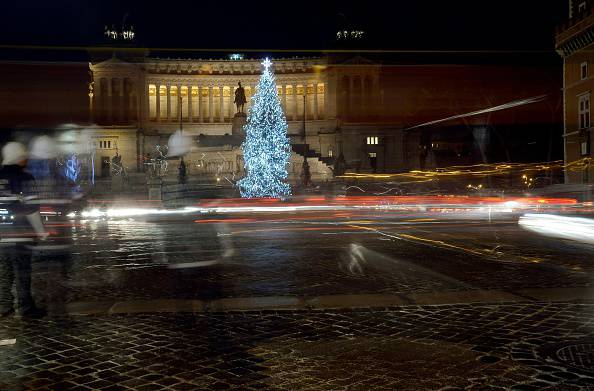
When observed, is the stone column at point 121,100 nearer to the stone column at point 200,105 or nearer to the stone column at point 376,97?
the stone column at point 200,105

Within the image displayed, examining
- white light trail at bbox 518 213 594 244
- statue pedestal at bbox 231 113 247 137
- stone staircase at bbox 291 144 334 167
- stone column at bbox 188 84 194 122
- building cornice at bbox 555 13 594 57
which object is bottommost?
white light trail at bbox 518 213 594 244

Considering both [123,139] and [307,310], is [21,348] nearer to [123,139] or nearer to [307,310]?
[307,310]

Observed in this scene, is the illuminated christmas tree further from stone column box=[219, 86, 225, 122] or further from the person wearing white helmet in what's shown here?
stone column box=[219, 86, 225, 122]

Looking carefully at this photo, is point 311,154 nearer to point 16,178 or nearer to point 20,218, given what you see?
point 20,218

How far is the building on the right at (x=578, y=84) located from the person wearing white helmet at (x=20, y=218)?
40.4m

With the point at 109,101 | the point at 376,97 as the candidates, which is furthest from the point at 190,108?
the point at 376,97

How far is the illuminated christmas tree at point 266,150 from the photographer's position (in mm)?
53062

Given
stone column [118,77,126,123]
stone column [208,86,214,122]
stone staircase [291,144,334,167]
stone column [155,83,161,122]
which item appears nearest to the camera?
stone staircase [291,144,334,167]

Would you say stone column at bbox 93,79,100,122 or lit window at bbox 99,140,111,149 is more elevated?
stone column at bbox 93,79,100,122

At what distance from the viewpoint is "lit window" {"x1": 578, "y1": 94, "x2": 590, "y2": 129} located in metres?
46.2

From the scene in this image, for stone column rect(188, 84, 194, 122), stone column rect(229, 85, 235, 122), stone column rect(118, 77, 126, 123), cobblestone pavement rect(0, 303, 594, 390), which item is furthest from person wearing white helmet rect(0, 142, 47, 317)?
stone column rect(229, 85, 235, 122)

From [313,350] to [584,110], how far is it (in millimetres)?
45736

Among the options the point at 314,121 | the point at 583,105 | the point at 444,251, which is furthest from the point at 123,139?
the point at 444,251

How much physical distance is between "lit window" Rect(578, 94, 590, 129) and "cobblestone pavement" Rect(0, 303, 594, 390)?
41711 millimetres
